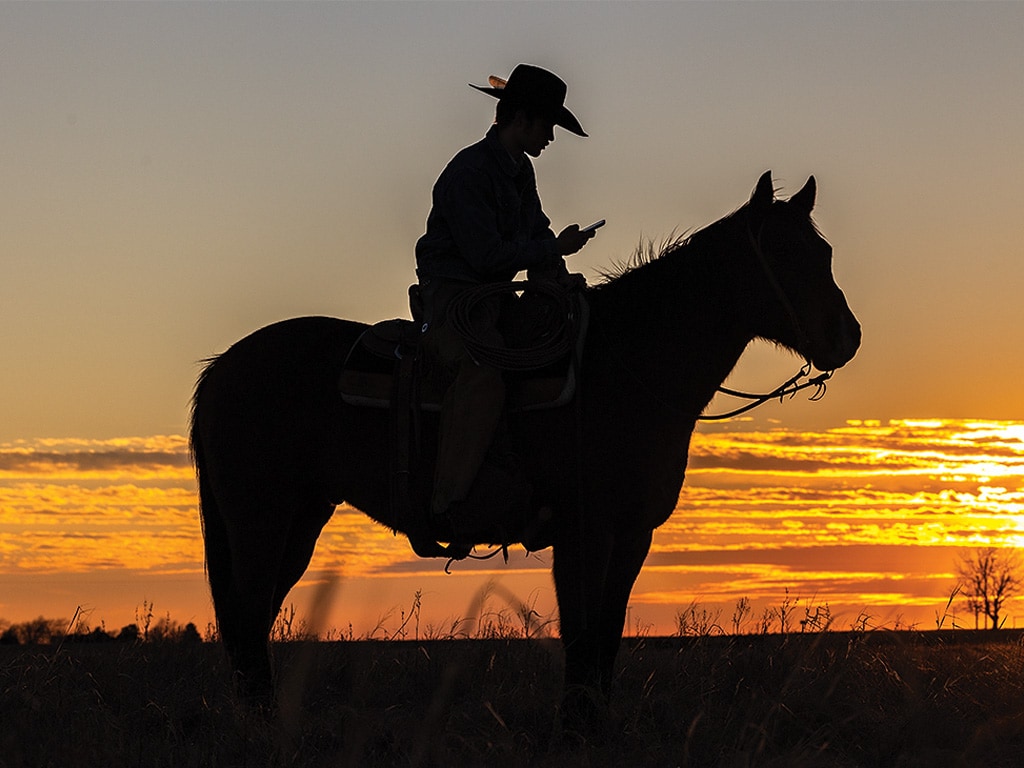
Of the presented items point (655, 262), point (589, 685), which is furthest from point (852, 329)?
point (589, 685)

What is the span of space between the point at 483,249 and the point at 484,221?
0.55ft

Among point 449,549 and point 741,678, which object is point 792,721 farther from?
point 449,549

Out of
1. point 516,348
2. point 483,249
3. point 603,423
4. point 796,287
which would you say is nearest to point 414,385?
point 516,348

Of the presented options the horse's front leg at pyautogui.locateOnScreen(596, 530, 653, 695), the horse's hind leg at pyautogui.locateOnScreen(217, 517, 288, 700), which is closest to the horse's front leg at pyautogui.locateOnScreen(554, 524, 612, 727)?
the horse's front leg at pyautogui.locateOnScreen(596, 530, 653, 695)

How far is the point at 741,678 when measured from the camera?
25.4 ft

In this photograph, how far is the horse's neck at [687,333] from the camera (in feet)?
22.5

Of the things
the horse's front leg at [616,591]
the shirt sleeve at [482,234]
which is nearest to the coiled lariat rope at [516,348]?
the shirt sleeve at [482,234]

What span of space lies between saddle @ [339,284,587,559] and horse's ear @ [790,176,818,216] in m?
1.36

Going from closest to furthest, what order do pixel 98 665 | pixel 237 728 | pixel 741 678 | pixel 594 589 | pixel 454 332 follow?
pixel 237 728 < pixel 594 589 < pixel 454 332 < pixel 741 678 < pixel 98 665

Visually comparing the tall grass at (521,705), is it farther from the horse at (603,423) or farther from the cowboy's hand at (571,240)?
the cowboy's hand at (571,240)

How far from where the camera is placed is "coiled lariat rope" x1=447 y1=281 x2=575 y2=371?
6.84m

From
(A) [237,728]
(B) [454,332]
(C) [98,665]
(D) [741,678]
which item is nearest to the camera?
(A) [237,728]

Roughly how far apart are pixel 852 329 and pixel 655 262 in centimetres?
125

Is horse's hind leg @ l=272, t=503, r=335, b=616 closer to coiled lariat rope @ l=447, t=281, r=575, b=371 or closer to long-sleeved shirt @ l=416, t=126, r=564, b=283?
long-sleeved shirt @ l=416, t=126, r=564, b=283
